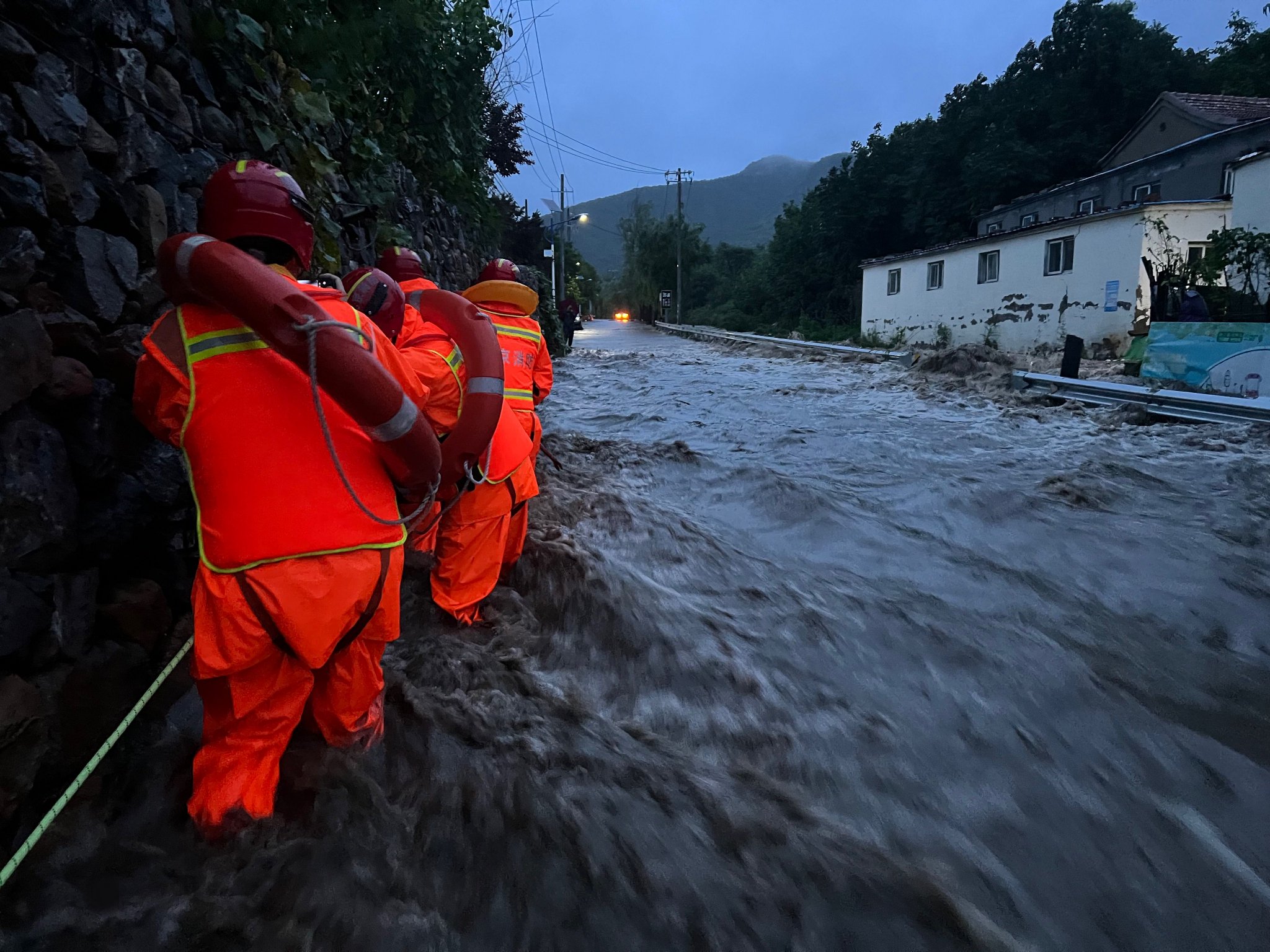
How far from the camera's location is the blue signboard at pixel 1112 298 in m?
17.0

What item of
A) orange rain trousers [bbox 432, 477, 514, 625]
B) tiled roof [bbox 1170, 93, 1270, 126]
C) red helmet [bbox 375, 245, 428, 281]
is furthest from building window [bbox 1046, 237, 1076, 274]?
orange rain trousers [bbox 432, 477, 514, 625]

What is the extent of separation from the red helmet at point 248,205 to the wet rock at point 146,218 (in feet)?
3.07

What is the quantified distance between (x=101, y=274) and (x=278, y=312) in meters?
1.21

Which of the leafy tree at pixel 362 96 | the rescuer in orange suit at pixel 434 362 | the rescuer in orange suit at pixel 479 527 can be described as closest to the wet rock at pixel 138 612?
the rescuer in orange suit at pixel 479 527

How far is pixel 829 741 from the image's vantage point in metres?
2.85

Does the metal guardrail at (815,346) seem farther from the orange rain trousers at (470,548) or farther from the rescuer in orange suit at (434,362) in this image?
the rescuer in orange suit at (434,362)

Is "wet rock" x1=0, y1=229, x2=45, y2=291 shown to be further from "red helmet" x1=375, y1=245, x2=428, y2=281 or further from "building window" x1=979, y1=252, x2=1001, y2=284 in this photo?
"building window" x1=979, y1=252, x2=1001, y2=284

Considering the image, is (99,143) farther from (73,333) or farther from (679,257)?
(679,257)

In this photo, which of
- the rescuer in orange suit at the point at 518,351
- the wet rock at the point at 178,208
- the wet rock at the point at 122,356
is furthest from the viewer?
the rescuer in orange suit at the point at 518,351

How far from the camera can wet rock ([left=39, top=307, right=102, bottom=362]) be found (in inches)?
84.4

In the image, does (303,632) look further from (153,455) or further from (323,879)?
(153,455)

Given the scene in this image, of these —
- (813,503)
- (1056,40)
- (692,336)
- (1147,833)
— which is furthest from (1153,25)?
(1147,833)

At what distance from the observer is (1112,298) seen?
17125 millimetres

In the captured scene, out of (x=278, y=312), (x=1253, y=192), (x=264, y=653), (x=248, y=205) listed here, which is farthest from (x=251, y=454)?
(x=1253, y=192)
